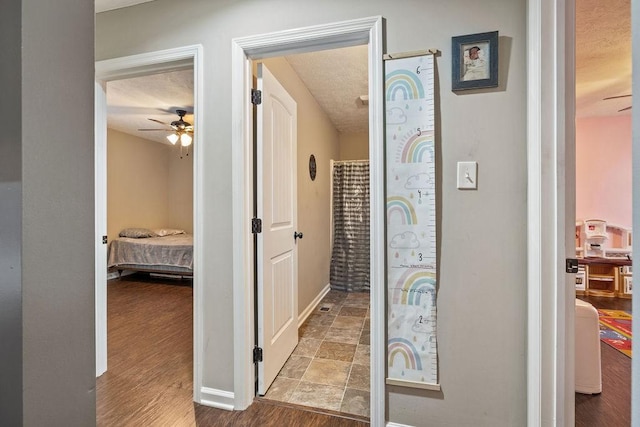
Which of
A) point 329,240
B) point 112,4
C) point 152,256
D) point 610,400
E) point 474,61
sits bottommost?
point 610,400

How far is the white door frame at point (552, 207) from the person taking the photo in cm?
122

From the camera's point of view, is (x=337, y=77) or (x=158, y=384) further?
(x=337, y=77)

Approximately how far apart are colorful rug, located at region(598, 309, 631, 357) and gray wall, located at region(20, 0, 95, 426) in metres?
3.45

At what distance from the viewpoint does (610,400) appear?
1.85 metres

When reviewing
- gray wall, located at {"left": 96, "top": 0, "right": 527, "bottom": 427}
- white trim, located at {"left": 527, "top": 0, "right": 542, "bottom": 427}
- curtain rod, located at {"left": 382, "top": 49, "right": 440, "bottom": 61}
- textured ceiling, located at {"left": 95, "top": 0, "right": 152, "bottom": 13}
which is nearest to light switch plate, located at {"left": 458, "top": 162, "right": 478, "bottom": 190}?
gray wall, located at {"left": 96, "top": 0, "right": 527, "bottom": 427}

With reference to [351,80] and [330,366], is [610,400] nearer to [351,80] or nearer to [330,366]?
[330,366]

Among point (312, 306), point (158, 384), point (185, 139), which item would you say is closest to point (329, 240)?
point (312, 306)

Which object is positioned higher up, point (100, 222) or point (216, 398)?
point (100, 222)

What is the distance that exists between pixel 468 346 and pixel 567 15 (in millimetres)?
1475

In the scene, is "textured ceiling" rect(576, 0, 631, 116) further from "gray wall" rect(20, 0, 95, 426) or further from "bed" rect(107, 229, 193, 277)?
"bed" rect(107, 229, 193, 277)

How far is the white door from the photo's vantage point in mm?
1821

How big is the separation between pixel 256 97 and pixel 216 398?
1768 mm

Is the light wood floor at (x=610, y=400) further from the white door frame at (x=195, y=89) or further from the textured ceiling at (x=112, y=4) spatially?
the textured ceiling at (x=112, y=4)

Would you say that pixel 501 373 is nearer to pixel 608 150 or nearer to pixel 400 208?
pixel 400 208
